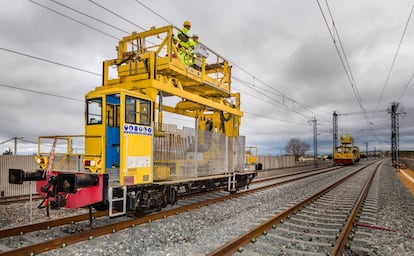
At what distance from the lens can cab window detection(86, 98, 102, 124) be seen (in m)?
7.55

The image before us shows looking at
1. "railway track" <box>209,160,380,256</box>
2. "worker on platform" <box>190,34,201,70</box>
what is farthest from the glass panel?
"railway track" <box>209,160,380,256</box>

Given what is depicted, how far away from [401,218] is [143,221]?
7.14m

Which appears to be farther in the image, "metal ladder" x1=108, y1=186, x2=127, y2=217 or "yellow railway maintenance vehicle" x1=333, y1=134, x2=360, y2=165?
"yellow railway maintenance vehicle" x1=333, y1=134, x2=360, y2=165

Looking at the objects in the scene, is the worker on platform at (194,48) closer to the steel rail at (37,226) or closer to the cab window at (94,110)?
the cab window at (94,110)

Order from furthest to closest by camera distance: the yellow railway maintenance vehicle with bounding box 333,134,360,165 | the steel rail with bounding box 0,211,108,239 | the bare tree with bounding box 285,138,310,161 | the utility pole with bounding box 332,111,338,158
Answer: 1. the bare tree with bounding box 285,138,310,161
2. the utility pole with bounding box 332,111,338,158
3. the yellow railway maintenance vehicle with bounding box 333,134,360,165
4. the steel rail with bounding box 0,211,108,239

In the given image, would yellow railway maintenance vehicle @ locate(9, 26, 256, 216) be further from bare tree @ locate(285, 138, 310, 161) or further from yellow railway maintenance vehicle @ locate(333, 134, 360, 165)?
bare tree @ locate(285, 138, 310, 161)

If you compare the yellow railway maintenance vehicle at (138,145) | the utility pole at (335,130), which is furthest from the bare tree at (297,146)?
the yellow railway maintenance vehicle at (138,145)

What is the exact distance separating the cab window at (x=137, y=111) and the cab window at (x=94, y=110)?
0.88 meters

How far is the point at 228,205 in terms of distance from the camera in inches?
380

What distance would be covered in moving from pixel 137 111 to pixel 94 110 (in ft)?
3.95

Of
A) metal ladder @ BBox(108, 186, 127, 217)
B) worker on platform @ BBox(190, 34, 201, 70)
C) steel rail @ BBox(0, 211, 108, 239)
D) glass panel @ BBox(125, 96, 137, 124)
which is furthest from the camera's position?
worker on platform @ BBox(190, 34, 201, 70)

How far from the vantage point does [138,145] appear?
7273 mm

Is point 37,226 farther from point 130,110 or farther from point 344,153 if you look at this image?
point 344,153

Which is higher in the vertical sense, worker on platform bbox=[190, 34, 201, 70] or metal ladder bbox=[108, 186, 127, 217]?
worker on platform bbox=[190, 34, 201, 70]
